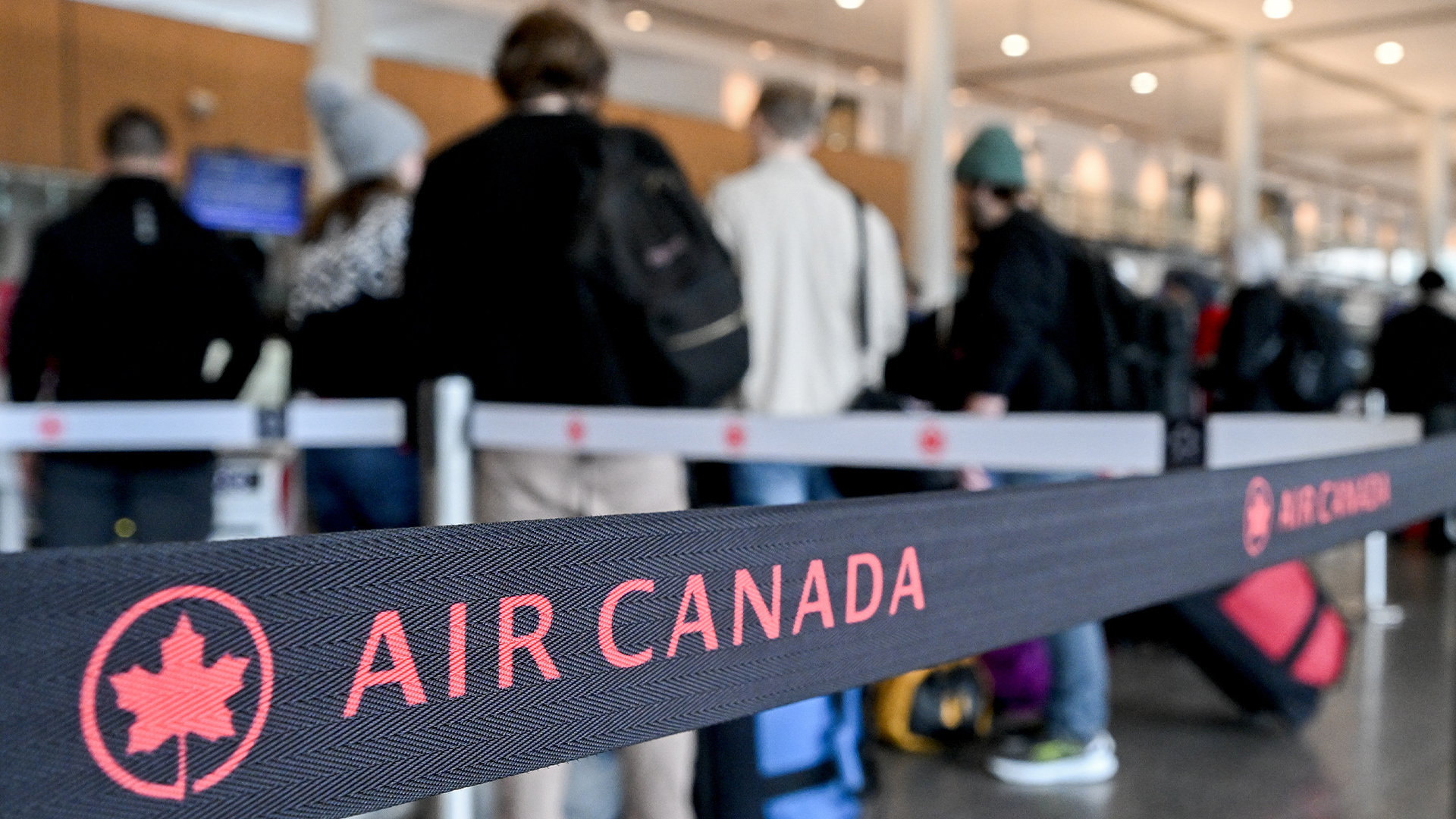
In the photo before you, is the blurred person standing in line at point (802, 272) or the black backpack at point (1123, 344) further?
the black backpack at point (1123, 344)

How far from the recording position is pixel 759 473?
2469 millimetres

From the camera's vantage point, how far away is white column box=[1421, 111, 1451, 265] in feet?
54.7

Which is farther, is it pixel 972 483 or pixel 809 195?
Result: pixel 972 483

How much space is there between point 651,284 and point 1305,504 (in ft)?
2.95

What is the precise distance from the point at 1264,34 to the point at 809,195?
11.9 metres

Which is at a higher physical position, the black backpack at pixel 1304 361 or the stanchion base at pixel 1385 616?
the black backpack at pixel 1304 361

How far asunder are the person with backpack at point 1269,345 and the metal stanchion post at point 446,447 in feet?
11.8

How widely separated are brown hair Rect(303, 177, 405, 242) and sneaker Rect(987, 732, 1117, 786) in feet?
6.30

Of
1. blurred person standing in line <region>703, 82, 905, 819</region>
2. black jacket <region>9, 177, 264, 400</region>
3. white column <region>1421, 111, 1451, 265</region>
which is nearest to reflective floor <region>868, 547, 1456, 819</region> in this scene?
blurred person standing in line <region>703, 82, 905, 819</region>

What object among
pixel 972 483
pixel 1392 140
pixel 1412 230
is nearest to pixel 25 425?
pixel 972 483

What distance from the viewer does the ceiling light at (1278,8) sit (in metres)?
11.7

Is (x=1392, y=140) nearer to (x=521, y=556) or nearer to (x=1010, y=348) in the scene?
→ (x=1010, y=348)

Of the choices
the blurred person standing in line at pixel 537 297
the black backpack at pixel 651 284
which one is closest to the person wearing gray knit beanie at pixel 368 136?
the blurred person standing in line at pixel 537 297

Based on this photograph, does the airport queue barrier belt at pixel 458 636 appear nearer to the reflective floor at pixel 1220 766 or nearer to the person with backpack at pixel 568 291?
the person with backpack at pixel 568 291
